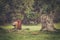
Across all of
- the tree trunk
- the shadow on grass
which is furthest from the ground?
the tree trunk

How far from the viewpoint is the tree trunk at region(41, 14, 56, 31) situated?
6988 millimetres

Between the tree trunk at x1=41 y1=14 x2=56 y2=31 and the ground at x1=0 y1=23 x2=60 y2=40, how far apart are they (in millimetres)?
105

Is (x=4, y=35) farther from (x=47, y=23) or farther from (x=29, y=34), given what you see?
(x=47, y=23)

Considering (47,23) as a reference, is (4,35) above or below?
below

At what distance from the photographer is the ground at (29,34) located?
6965 millimetres

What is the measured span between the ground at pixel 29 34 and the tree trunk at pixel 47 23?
105mm

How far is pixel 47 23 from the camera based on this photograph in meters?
6.99

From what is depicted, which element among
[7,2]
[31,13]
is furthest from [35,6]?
[7,2]

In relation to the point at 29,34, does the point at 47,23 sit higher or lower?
higher

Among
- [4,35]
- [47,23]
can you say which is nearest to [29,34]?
[47,23]

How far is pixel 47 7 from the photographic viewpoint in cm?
700

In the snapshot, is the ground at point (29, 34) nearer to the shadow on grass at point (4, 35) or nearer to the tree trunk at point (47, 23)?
the shadow on grass at point (4, 35)

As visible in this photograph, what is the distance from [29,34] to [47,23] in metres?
0.54

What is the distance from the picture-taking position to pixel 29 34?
7.00m
